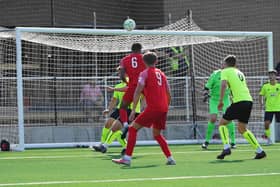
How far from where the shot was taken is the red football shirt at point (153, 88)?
11.7 metres

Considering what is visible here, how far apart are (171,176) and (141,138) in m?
9.96

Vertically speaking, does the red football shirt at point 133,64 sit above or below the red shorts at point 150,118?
above

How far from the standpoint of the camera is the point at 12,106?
62.8 ft

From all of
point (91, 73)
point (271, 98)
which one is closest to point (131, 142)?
point (271, 98)

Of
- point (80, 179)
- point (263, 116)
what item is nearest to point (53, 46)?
point (263, 116)

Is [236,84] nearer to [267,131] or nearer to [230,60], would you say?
[230,60]

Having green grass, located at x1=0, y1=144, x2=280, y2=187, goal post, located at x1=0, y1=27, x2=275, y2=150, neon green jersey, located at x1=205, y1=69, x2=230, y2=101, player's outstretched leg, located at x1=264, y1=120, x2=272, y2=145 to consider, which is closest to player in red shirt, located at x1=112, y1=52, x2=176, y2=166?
green grass, located at x1=0, y1=144, x2=280, y2=187

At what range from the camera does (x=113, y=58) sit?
66.2 feet

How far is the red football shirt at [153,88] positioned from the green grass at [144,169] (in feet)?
3.22

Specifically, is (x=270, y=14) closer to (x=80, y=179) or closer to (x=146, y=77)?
(x=146, y=77)

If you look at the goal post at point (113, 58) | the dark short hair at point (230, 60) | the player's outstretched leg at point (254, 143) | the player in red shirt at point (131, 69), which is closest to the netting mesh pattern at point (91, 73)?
the goal post at point (113, 58)

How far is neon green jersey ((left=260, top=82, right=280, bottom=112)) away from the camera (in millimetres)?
19375

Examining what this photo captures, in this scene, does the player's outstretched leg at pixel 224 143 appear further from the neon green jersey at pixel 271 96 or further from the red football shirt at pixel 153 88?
the neon green jersey at pixel 271 96

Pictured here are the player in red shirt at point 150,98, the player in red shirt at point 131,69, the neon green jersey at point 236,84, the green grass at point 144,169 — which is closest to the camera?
the green grass at point 144,169
